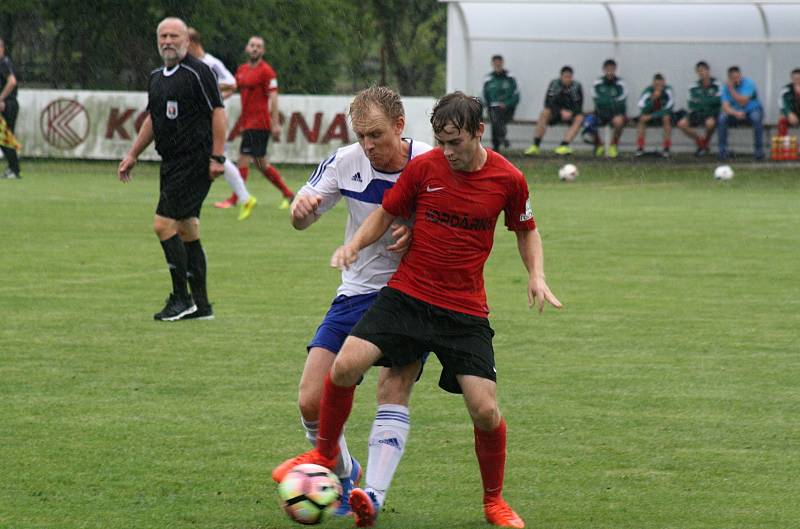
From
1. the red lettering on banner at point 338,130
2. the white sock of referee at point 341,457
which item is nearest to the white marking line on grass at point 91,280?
the white sock of referee at point 341,457

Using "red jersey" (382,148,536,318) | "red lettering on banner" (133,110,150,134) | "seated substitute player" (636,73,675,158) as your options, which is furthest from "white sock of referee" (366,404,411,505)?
"seated substitute player" (636,73,675,158)

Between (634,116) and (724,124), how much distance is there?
98.1 inches

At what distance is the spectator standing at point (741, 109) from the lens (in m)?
25.6

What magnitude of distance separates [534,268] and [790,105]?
21383 mm

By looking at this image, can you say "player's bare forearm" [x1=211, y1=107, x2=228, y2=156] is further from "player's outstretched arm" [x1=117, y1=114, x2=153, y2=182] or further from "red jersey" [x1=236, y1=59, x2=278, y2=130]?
"red jersey" [x1=236, y1=59, x2=278, y2=130]

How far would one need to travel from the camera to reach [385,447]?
503cm

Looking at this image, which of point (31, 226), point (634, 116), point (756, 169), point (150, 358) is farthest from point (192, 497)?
point (634, 116)

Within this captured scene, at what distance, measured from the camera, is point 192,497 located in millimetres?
5352

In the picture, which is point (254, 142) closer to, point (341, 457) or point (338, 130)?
point (338, 130)

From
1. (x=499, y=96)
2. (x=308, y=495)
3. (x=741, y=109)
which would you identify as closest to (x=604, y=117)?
(x=499, y=96)

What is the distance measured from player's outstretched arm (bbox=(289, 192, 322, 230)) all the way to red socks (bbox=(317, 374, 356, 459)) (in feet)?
1.81

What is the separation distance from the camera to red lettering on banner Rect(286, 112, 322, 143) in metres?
24.6

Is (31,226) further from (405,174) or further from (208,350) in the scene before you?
(405,174)

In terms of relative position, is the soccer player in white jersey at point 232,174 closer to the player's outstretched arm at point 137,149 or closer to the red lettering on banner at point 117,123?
the player's outstretched arm at point 137,149
